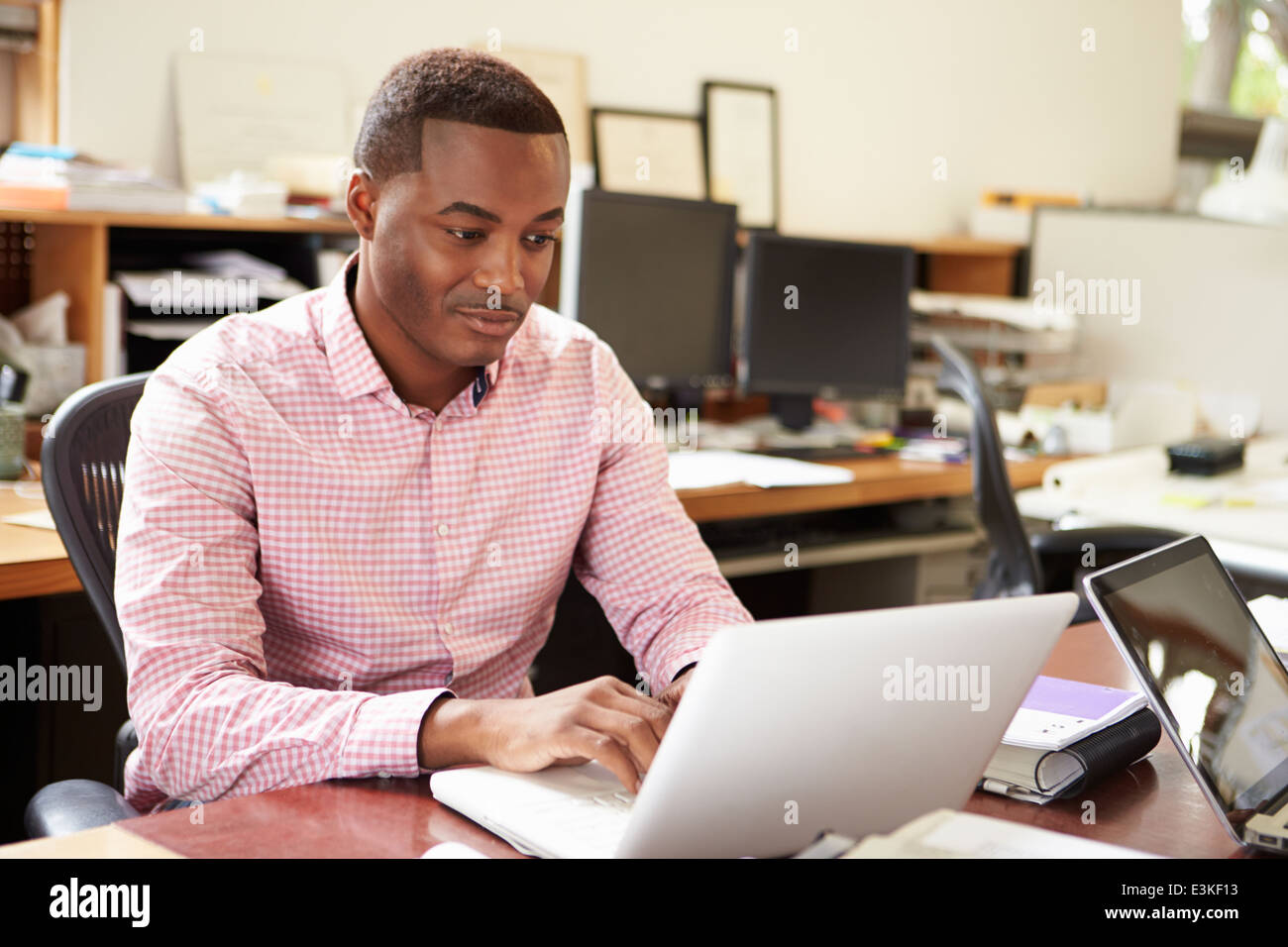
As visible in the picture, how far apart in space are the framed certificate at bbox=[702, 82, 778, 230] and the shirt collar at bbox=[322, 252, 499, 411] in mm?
2275

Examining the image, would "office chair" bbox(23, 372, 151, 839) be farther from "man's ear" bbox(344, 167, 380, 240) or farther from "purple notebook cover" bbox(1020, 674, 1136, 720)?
"purple notebook cover" bbox(1020, 674, 1136, 720)

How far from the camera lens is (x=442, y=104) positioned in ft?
4.50

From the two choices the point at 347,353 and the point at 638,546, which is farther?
the point at 638,546

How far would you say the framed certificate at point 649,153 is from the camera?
343cm

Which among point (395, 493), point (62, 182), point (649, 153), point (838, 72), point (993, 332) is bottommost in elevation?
point (395, 493)

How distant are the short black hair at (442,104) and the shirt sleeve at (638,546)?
33cm

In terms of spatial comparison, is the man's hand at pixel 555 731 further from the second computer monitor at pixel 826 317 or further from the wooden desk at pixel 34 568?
the second computer monitor at pixel 826 317

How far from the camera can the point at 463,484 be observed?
4.75 ft

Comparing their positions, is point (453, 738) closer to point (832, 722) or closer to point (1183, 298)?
point (832, 722)

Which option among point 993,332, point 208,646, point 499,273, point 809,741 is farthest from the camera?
point 993,332

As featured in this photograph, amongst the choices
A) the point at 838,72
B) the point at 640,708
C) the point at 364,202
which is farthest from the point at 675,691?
the point at 838,72

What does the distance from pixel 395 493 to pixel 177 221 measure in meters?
1.34

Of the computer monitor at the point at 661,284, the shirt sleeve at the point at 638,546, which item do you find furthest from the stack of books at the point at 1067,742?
the computer monitor at the point at 661,284
